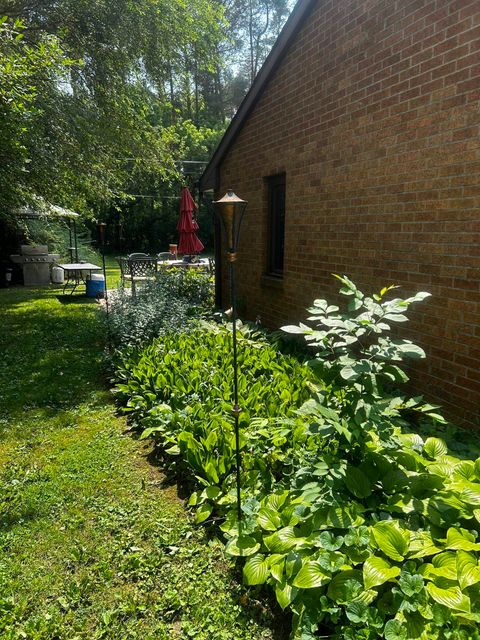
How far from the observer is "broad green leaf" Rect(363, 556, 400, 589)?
69.0 inches

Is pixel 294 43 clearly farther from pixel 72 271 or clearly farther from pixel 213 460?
pixel 72 271

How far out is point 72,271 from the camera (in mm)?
13141

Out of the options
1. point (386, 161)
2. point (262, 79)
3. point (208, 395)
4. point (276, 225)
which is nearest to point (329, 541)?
point (208, 395)

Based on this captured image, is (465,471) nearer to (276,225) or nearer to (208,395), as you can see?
(208,395)

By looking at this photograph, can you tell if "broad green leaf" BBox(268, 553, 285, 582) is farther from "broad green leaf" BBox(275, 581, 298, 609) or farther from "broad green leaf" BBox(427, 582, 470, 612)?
"broad green leaf" BBox(427, 582, 470, 612)

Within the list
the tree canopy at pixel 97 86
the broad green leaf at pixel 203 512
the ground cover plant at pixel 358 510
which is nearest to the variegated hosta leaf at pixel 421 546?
the ground cover plant at pixel 358 510

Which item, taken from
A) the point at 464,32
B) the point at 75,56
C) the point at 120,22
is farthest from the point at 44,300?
the point at 464,32

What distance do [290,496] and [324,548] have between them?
528mm

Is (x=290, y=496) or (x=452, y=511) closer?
(x=452, y=511)

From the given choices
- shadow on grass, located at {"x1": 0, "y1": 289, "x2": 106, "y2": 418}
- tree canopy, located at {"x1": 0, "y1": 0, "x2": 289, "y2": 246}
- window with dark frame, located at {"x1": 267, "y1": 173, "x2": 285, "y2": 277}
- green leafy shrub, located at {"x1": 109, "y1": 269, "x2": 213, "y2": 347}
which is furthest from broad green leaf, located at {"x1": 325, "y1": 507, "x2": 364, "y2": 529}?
tree canopy, located at {"x1": 0, "y1": 0, "x2": 289, "y2": 246}

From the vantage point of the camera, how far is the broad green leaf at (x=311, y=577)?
184 centimetres

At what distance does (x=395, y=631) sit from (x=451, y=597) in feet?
0.82

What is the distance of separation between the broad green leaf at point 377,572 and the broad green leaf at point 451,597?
14cm

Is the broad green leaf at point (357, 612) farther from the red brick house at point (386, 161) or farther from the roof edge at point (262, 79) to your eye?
the roof edge at point (262, 79)
